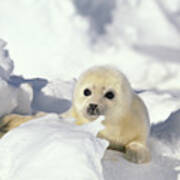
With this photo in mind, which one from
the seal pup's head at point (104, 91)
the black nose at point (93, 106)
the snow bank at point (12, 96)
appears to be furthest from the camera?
the snow bank at point (12, 96)

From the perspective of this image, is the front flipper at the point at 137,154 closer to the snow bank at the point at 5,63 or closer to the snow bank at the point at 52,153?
the snow bank at the point at 52,153

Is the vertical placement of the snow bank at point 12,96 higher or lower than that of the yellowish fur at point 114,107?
lower

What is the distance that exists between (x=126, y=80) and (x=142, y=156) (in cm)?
76

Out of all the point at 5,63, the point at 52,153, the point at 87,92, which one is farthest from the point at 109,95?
the point at 5,63

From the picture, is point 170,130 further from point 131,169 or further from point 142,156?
point 131,169

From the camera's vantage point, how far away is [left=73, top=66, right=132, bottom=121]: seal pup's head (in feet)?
8.98

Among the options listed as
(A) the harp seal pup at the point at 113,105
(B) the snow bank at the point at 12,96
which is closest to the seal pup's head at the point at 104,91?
(A) the harp seal pup at the point at 113,105

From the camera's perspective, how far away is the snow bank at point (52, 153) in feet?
4.46

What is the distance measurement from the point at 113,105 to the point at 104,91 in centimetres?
14

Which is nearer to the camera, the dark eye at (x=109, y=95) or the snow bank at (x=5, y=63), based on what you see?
the dark eye at (x=109, y=95)

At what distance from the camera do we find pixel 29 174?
138 centimetres

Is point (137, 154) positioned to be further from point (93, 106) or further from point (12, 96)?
point (12, 96)

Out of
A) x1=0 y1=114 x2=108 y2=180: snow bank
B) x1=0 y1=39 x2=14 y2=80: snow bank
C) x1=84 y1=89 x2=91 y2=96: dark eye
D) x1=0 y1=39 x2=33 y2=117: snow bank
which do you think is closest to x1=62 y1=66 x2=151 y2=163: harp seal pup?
x1=84 y1=89 x2=91 y2=96: dark eye

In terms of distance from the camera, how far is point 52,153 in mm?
1447
